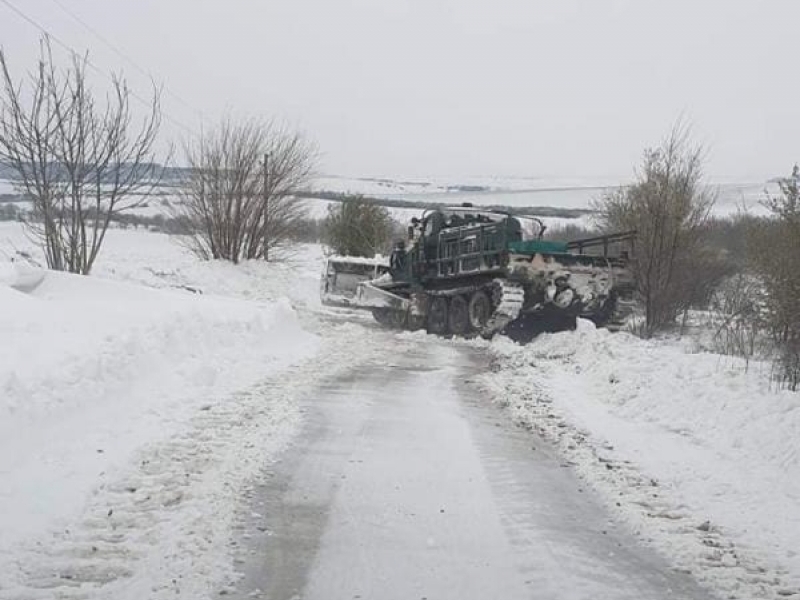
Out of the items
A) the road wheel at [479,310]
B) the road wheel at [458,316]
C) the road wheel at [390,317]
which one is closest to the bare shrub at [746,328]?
the road wheel at [479,310]

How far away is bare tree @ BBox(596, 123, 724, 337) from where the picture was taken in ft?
61.5

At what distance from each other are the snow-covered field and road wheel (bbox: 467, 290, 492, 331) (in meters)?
4.41

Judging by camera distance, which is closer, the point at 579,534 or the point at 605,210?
the point at 579,534

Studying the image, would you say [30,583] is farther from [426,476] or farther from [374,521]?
[426,476]

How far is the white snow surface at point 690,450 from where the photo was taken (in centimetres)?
511

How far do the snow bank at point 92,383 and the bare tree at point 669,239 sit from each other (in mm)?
8832

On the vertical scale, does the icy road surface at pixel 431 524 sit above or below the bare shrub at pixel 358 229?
below

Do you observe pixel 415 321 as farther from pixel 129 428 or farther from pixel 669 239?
pixel 129 428

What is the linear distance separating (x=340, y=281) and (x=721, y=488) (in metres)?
20.2

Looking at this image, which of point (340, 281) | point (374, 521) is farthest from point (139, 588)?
point (340, 281)

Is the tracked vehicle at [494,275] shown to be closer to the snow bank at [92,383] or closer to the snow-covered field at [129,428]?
the snow-covered field at [129,428]

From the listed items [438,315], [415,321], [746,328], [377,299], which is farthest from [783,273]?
[377,299]

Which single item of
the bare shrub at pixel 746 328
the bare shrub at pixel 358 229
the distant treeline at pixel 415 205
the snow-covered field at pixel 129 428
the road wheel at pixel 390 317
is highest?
the distant treeline at pixel 415 205

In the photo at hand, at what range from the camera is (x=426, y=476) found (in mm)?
6570
